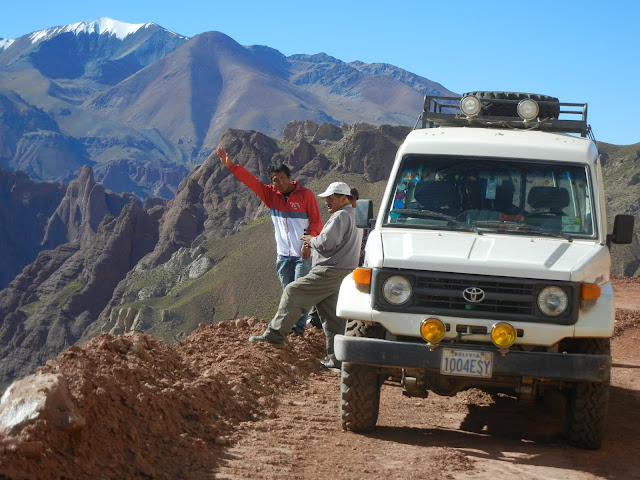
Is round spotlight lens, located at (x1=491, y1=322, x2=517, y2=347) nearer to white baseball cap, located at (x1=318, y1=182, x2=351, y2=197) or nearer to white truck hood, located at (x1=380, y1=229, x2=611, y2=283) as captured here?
white truck hood, located at (x1=380, y1=229, x2=611, y2=283)

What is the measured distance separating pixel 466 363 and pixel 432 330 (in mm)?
328

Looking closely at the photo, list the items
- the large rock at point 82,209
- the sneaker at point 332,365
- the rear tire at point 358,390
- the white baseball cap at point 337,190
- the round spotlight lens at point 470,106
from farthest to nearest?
1. the large rock at point 82,209
2. the sneaker at point 332,365
3. the white baseball cap at point 337,190
4. the round spotlight lens at point 470,106
5. the rear tire at point 358,390

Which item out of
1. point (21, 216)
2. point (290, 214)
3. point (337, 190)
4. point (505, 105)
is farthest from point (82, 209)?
point (337, 190)

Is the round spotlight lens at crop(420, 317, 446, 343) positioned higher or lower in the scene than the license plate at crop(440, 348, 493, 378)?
higher

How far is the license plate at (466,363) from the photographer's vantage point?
6.68 m

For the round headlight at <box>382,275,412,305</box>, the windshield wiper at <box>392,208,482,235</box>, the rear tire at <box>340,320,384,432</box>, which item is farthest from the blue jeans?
the round headlight at <box>382,275,412,305</box>

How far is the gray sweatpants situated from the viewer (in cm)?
937

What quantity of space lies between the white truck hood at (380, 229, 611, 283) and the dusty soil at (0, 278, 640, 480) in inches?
→ 52.7

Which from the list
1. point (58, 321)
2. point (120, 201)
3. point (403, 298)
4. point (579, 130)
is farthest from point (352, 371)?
point (120, 201)

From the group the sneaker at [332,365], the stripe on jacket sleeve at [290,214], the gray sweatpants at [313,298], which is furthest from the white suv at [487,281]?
the stripe on jacket sleeve at [290,214]

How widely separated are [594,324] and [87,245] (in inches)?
4826

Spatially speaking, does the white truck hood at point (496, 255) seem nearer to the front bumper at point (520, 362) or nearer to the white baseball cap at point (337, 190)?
the front bumper at point (520, 362)

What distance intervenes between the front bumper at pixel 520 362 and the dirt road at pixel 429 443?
2.07ft

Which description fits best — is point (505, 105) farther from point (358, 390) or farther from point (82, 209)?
point (82, 209)
